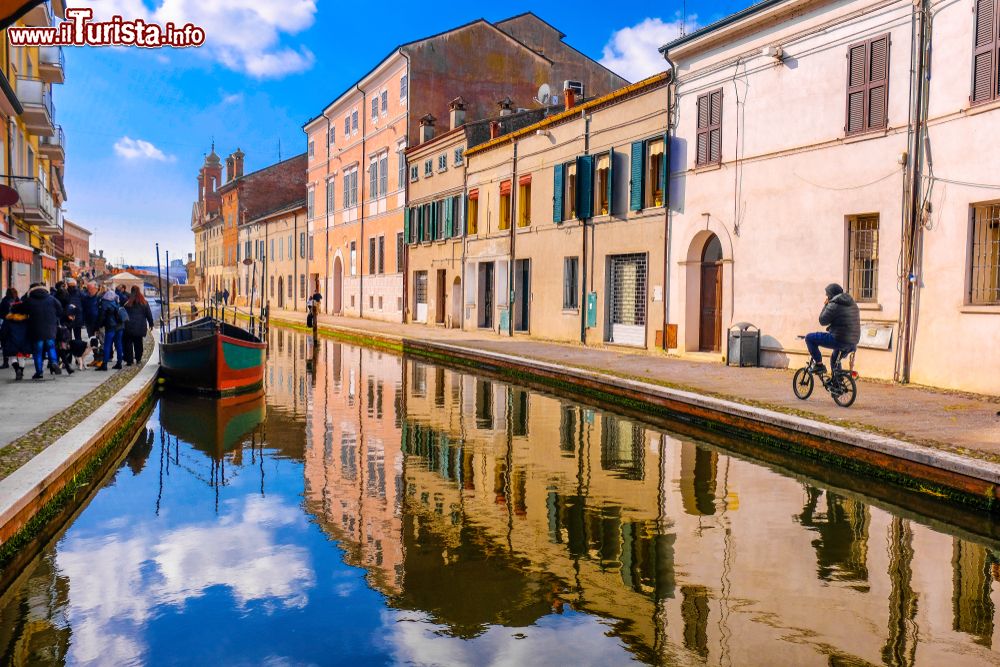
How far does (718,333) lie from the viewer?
19.5 metres

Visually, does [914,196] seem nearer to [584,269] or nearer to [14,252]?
[584,269]

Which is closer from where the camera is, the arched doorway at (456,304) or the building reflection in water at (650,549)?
the building reflection in water at (650,549)

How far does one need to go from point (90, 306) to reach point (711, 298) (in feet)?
41.8

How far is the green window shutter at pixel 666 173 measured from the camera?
20.3m

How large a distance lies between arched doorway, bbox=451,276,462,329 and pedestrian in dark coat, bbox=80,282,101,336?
1611cm

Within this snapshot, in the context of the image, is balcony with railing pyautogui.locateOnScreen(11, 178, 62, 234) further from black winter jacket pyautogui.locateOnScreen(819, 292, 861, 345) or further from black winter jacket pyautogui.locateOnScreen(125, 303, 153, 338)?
black winter jacket pyautogui.locateOnScreen(819, 292, 861, 345)

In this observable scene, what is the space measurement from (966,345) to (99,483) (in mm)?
11576

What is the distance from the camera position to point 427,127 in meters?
35.3

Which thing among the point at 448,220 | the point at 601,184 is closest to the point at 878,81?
the point at 601,184

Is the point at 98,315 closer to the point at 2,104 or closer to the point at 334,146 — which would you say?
the point at 2,104

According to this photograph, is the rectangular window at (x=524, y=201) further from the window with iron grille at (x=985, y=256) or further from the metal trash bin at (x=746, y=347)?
the window with iron grille at (x=985, y=256)

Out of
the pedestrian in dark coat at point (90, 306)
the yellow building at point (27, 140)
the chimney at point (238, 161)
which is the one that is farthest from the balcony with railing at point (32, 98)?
the chimney at point (238, 161)

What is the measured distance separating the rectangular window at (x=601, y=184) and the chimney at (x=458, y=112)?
11.5 m

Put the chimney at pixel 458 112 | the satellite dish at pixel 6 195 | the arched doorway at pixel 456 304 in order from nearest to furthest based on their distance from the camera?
the satellite dish at pixel 6 195 < the arched doorway at pixel 456 304 < the chimney at pixel 458 112
